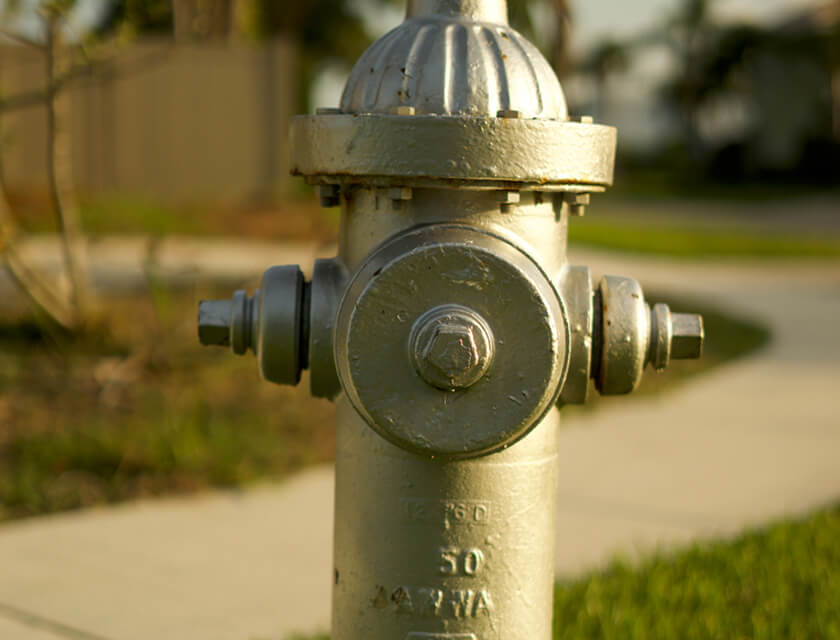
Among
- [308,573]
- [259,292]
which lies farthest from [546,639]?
[308,573]

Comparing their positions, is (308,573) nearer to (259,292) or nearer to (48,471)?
(48,471)

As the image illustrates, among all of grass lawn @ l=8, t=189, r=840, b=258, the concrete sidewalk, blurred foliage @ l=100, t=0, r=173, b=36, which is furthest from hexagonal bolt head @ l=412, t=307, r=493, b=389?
grass lawn @ l=8, t=189, r=840, b=258

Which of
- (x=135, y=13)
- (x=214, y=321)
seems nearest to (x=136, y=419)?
(x=135, y=13)

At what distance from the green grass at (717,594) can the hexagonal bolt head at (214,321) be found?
1166 mm

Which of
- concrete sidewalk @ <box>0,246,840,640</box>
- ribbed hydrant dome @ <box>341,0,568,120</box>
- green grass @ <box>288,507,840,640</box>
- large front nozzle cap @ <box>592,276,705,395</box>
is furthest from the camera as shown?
concrete sidewalk @ <box>0,246,840,640</box>

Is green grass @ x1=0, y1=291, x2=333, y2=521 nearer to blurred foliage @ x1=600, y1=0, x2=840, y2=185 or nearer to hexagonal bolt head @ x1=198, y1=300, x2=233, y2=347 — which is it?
hexagonal bolt head @ x1=198, y1=300, x2=233, y2=347

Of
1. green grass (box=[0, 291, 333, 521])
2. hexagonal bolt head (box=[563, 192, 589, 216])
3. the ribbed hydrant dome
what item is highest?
the ribbed hydrant dome

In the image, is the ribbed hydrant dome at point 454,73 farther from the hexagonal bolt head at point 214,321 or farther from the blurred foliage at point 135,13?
the blurred foliage at point 135,13

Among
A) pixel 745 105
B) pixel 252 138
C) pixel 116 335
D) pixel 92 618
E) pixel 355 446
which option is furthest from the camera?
pixel 745 105

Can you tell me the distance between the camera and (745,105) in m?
37.9

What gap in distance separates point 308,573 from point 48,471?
138 cm

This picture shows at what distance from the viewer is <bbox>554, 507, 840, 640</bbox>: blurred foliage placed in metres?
2.77

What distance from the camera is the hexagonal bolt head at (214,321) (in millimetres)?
1841

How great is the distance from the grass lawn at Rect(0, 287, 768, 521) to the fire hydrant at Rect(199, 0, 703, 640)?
7.59 ft
